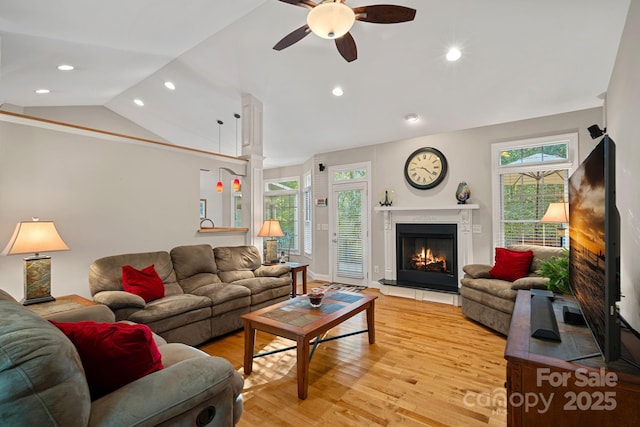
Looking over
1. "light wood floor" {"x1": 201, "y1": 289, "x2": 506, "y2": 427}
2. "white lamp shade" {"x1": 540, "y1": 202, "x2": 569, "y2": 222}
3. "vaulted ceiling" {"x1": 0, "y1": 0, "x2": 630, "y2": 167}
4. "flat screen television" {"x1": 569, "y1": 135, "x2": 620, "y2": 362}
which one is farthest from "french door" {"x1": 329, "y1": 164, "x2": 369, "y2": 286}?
"flat screen television" {"x1": 569, "y1": 135, "x2": 620, "y2": 362}

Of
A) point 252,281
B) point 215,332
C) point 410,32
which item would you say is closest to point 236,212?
point 252,281

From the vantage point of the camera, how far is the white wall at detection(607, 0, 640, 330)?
2.03 m

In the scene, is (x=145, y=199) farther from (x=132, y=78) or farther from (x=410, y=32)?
(x=410, y=32)

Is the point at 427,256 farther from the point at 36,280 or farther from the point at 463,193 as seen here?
the point at 36,280

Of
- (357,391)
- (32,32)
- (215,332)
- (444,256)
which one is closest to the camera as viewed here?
(357,391)

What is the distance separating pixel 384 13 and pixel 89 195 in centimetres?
336

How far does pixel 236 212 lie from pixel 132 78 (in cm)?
441

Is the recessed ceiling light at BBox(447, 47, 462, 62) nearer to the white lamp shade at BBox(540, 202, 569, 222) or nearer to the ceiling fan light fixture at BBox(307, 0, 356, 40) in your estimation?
the ceiling fan light fixture at BBox(307, 0, 356, 40)

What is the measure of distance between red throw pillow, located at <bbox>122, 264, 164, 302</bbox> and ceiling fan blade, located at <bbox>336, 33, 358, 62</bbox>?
2.91 metres

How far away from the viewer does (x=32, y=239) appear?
243 centimetres

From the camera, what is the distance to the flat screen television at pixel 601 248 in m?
1.18

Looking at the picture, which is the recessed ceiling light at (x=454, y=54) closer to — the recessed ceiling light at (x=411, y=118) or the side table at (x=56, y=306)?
the recessed ceiling light at (x=411, y=118)

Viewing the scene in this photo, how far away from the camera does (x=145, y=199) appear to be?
143 inches

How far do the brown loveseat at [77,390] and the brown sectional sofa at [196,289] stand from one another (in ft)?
4.44
